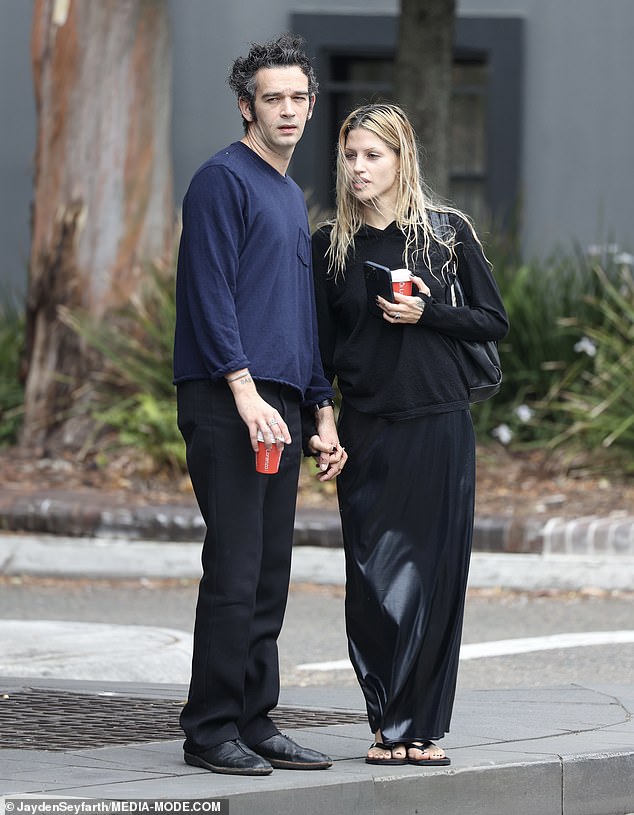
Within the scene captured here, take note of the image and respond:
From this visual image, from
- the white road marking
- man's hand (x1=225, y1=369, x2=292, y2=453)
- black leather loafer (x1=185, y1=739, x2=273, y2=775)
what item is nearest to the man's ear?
man's hand (x1=225, y1=369, x2=292, y2=453)

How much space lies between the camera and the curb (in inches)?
352

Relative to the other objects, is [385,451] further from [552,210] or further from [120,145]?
[552,210]

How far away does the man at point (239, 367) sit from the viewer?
4195 mm

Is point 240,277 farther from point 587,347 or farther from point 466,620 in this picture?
point 587,347

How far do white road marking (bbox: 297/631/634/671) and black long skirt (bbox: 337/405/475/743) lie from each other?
2.44 m

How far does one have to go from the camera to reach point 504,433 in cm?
1088

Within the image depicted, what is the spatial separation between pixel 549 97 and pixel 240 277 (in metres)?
10.3

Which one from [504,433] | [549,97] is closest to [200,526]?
[504,433]

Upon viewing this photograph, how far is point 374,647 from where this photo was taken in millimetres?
4504

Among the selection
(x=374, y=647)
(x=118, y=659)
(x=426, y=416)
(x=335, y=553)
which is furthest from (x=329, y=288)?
(x=335, y=553)

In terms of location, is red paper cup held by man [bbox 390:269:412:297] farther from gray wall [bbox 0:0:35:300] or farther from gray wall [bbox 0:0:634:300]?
gray wall [bbox 0:0:35:300]

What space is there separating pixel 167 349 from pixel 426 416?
6457mm

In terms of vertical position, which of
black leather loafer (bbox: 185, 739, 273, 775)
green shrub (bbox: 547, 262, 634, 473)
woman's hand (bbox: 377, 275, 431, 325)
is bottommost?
black leather loafer (bbox: 185, 739, 273, 775)

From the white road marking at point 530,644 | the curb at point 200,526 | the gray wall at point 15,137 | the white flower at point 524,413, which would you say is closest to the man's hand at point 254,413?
the white road marking at point 530,644
